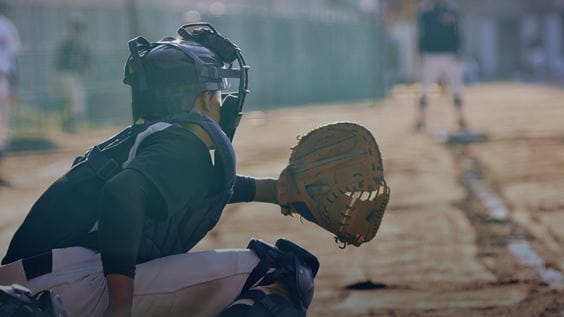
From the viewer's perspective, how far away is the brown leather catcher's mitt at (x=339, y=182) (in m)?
3.91

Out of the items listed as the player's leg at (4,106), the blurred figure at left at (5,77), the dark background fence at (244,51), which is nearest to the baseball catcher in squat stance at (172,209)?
the blurred figure at left at (5,77)

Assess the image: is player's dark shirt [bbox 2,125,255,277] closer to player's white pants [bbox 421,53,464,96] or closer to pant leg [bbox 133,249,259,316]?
pant leg [bbox 133,249,259,316]

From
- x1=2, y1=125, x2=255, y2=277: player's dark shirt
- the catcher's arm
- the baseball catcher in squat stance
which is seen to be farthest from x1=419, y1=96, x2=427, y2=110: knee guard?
x1=2, y1=125, x2=255, y2=277: player's dark shirt

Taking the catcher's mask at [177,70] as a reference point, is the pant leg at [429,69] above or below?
below

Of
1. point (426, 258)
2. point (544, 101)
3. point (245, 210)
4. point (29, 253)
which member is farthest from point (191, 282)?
point (544, 101)

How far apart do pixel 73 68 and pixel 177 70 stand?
49.4 ft

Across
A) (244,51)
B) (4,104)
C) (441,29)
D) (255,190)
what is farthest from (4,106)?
(244,51)

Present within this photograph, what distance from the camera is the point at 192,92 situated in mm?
3699

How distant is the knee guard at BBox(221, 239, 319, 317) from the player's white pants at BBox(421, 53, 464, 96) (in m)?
11.6

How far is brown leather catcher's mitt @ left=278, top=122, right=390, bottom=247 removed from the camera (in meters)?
3.91

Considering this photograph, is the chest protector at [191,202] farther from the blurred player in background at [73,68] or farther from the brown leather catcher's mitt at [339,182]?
the blurred player in background at [73,68]

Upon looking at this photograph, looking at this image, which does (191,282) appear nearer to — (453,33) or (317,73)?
(453,33)

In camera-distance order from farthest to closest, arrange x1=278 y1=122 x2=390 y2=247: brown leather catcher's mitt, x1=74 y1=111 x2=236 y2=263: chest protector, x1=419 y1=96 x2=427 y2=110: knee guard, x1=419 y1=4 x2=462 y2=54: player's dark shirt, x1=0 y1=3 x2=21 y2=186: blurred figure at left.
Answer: x1=419 y1=96 x2=427 y2=110: knee guard
x1=419 y1=4 x2=462 y2=54: player's dark shirt
x1=0 y1=3 x2=21 y2=186: blurred figure at left
x1=278 y1=122 x2=390 y2=247: brown leather catcher's mitt
x1=74 y1=111 x2=236 y2=263: chest protector

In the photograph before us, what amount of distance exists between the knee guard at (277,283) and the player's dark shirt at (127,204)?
15.8 inches
